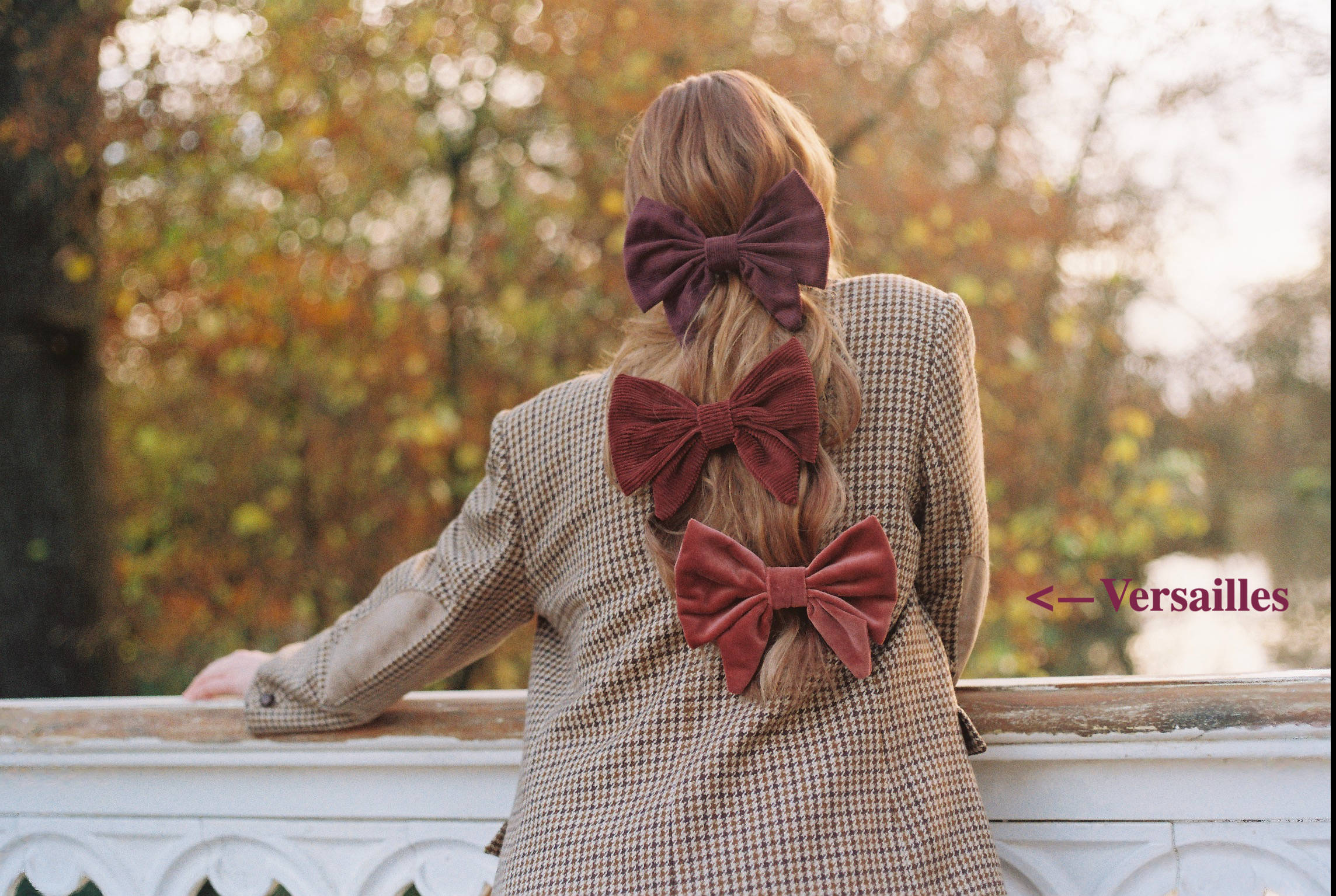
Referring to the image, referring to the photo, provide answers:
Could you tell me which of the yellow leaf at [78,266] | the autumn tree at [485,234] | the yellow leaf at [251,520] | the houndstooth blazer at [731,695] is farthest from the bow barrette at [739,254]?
the yellow leaf at [251,520]

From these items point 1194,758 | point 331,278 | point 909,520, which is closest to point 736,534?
point 909,520

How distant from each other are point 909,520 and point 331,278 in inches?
133

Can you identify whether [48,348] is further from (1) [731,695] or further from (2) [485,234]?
(1) [731,695]

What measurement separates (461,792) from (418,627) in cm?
25

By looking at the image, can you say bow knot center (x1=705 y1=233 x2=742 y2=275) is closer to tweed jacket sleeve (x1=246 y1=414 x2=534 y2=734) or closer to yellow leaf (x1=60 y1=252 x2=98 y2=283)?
tweed jacket sleeve (x1=246 y1=414 x2=534 y2=734)

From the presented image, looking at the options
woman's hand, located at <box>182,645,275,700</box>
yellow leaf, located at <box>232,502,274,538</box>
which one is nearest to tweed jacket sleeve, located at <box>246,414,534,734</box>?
woman's hand, located at <box>182,645,275,700</box>

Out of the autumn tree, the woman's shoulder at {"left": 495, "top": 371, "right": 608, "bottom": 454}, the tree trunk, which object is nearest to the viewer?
the woman's shoulder at {"left": 495, "top": 371, "right": 608, "bottom": 454}

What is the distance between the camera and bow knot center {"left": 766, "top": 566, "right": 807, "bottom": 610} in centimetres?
116

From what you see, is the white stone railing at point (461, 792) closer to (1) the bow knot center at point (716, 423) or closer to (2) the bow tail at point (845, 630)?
(2) the bow tail at point (845, 630)

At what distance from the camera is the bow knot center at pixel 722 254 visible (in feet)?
4.00

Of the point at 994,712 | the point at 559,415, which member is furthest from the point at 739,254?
the point at 994,712

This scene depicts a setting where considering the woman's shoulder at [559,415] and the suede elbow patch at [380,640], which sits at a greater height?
the woman's shoulder at [559,415]

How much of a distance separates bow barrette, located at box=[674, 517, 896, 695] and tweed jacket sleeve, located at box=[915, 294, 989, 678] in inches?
5.7

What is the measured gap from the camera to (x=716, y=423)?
1.19 m
